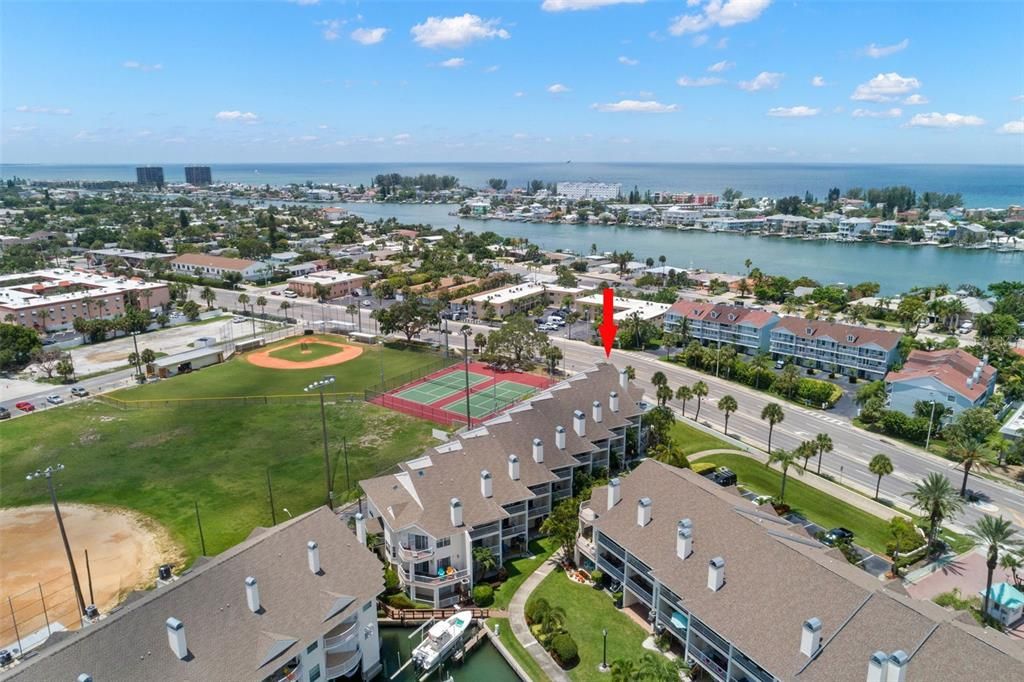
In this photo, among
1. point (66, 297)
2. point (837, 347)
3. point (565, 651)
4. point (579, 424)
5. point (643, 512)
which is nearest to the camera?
point (565, 651)

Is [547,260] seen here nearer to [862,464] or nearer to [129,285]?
[129,285]

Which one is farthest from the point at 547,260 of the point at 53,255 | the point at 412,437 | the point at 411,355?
the point at 53,255

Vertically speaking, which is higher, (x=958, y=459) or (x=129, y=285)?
(x=129, y=285)

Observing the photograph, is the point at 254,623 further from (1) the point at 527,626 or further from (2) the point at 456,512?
(1) the point at 527,626

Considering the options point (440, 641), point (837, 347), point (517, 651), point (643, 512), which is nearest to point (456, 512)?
point (440, 641)

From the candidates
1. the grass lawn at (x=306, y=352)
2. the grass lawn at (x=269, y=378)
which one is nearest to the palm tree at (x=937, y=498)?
the grass lawn at (x=269, y=378)
